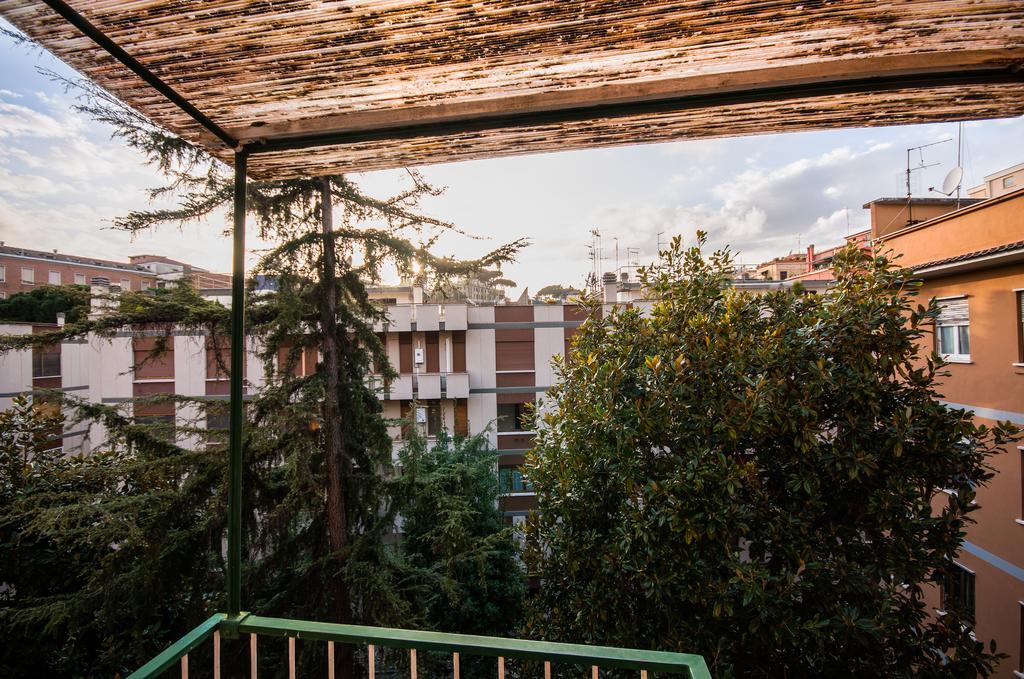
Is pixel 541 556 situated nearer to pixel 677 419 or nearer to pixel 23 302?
pixel 677 419

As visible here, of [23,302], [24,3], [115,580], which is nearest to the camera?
[24,3]

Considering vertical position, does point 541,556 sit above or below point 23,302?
below

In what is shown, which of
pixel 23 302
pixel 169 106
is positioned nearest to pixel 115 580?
pixel 169 106

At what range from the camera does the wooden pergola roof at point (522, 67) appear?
1.01 meters

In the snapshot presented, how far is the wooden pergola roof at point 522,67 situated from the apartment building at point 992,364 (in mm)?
6421

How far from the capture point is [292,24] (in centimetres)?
104

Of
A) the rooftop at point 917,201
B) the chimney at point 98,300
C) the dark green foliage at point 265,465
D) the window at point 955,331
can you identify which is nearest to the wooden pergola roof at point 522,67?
the dark green foliage at point 265,465

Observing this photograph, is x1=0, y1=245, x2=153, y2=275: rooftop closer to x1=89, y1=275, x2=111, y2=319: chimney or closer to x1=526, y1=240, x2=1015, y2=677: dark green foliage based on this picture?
x1=89, y1=275, x2=111, y2=319: chimney

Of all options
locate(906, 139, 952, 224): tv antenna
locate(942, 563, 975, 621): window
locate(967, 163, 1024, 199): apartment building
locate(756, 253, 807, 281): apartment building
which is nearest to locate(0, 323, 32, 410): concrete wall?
locate(942, 563, 975, 621): window

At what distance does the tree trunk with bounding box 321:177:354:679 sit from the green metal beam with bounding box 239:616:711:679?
4460mm

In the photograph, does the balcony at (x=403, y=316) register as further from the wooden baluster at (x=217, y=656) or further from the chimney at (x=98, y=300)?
the wooden baluster at (x=217, y=656)

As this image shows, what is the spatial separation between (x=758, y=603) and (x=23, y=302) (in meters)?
15.5

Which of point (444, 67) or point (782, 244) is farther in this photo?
point (782, 244)

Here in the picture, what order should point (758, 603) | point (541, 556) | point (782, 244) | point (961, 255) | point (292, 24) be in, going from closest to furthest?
1. point (292, 24)
2. point (758, 603)
3. point (541, 556)
4. point (961, 255)
5. point (782, 244)
